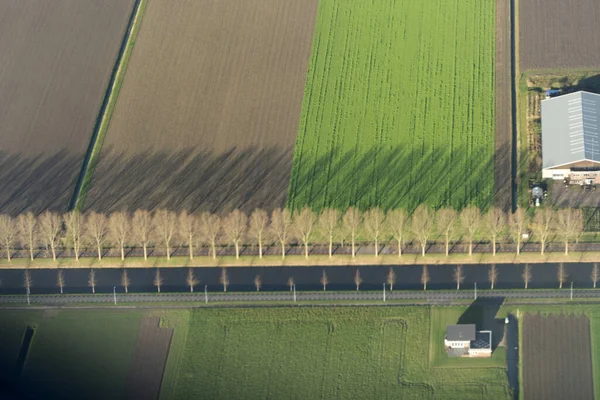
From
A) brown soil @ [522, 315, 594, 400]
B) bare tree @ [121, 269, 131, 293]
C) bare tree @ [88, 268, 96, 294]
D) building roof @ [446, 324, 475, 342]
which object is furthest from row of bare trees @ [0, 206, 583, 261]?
building roof @ [446, 324, 475, 342]

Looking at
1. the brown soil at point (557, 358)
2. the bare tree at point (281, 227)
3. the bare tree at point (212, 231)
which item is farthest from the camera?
the bare tree at point (212, 231)

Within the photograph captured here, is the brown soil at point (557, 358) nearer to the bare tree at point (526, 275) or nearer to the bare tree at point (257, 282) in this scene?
the bare tree at point (526, 275)

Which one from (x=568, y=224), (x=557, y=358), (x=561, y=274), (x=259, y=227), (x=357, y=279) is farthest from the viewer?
(x=259, y=227)

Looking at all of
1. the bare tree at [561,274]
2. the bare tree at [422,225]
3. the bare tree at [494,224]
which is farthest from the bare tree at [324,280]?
the bare tree at [561,274]

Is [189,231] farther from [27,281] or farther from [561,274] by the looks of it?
[561,274]

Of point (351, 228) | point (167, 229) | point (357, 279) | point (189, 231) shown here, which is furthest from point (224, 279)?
Result: point (351, 228)

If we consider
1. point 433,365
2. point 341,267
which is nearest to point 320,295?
point 341,267

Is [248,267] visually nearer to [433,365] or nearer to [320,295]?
[320,295]
